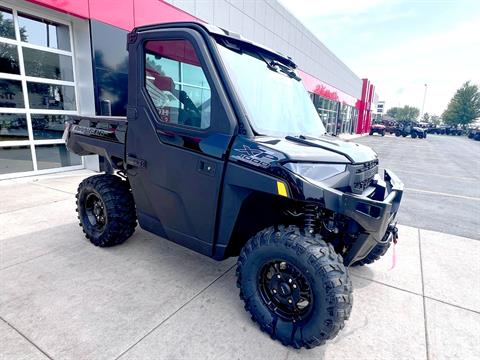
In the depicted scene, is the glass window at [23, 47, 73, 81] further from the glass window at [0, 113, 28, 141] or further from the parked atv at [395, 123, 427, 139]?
the parked atv at [395, 123, 427, 139]

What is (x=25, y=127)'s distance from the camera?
659 centimetres

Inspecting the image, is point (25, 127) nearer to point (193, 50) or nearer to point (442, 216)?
A: point (193, 50)

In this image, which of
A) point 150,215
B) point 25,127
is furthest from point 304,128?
point 25,127

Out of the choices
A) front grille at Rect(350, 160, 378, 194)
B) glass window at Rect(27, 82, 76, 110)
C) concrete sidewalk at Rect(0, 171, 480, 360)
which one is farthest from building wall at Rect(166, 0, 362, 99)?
front grille at Rect(350, 160, 378, 194)

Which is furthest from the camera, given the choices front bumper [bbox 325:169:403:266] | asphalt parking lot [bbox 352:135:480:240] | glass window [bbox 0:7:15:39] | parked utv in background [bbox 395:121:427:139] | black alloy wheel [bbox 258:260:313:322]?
parked utv in background [bbox 395:121:427:139]

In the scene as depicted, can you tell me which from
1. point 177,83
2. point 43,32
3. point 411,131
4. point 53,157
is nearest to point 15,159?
point 53,157

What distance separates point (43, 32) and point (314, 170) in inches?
304

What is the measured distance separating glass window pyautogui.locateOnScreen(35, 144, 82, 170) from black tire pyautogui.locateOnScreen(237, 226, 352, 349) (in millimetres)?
6866

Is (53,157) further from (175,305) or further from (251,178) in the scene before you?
(251,178)

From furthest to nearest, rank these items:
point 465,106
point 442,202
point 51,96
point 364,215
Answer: point 465,106, point 51,96, point 442,202, point 364,215

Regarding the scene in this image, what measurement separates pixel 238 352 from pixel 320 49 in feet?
93.8

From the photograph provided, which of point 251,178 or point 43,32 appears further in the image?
point 43,32

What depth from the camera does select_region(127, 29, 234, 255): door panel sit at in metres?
2.30

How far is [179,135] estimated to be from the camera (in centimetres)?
248
